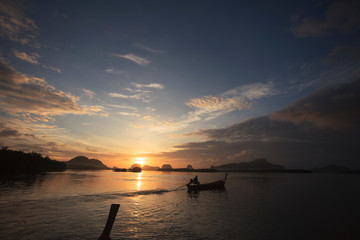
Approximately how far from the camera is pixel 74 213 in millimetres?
31266

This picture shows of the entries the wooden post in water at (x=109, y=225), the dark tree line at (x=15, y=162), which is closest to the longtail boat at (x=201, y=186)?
the wooden post in water at (x=109, y=225)

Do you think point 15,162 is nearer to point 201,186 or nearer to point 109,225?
point 201,186

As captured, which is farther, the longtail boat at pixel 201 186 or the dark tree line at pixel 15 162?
the dark tree line at pixel 15 162

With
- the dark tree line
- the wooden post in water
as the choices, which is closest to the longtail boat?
the wooden post in water

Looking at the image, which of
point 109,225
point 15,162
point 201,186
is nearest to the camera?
point 109,225

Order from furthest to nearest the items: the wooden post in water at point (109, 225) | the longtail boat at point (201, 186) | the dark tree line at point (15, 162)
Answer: the dark tree line at point (15, 162) < the longtail boat at point (201, 186) < the wooden post in water at point (109, 225)

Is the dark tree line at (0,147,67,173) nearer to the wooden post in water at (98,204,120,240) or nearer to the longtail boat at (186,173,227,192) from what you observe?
the longtail boat at (186,173,227,192)

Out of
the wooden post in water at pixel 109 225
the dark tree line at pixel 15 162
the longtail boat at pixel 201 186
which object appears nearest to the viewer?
the wooden post in water at pixel 109 225

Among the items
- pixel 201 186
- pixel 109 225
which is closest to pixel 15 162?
pixel 201 186

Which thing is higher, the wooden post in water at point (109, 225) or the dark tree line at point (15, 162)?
the dark tree line at point (15, 162)

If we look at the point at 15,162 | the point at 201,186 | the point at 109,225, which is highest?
the point at 15,162

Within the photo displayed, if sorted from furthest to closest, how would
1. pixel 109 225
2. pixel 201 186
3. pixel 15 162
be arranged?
pixel 15 162
pixel 201 186
pixel 109 225

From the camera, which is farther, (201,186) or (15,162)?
(15,162)

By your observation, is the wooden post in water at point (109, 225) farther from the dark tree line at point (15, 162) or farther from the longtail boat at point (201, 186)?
the dark tree line at point (15, 162)
